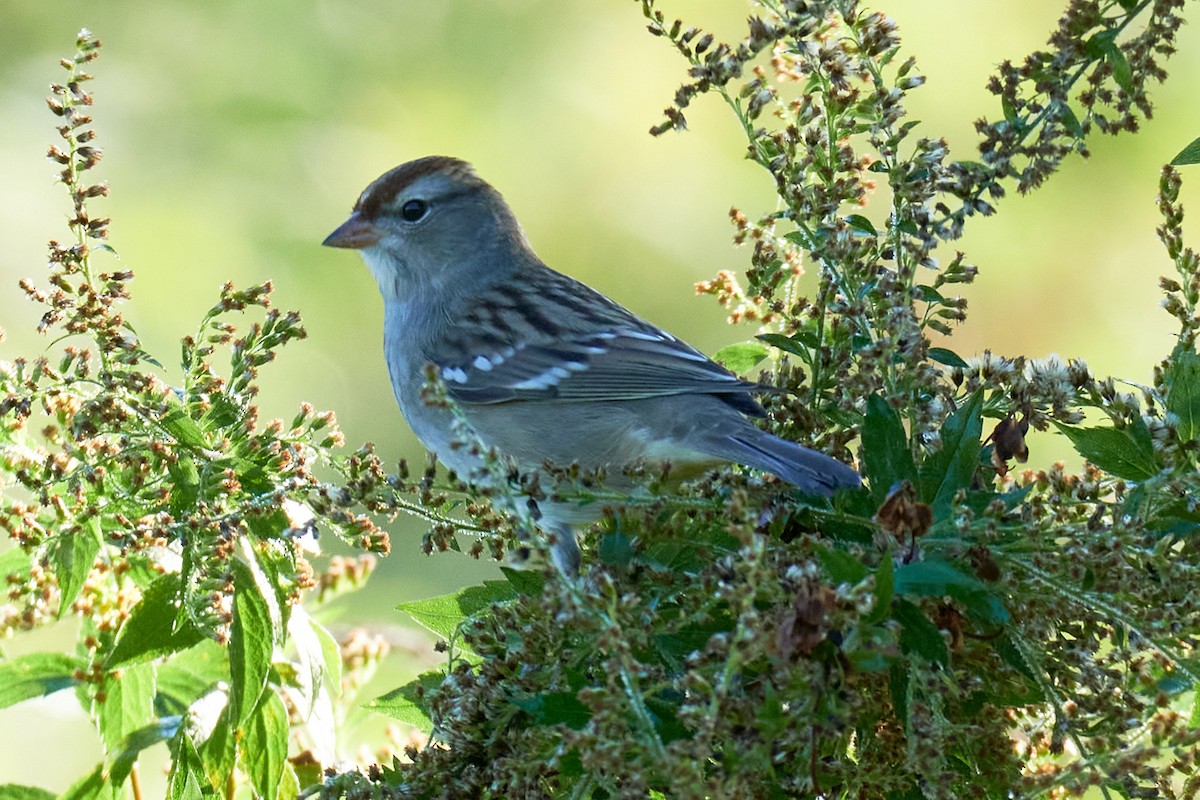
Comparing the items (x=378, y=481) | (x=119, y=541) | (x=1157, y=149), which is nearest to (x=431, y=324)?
(x=119, y=541)

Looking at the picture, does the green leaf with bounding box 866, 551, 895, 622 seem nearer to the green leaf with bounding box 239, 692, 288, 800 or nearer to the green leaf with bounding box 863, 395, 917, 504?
the green leaf with bounding box 863, 395, 917, 504

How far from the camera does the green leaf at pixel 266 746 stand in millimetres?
1810

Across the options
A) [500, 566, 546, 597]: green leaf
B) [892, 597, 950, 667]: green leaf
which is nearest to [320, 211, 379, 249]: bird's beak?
[500, 566, 546, 597]: green leaf

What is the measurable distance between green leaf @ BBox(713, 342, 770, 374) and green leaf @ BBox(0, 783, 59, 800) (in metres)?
1.12

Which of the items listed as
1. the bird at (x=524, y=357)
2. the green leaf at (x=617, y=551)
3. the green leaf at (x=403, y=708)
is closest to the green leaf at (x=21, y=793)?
the green leaf at (x=403, y=708)

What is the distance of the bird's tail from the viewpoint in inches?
59.6

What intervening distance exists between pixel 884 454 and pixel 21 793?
50.0 inches

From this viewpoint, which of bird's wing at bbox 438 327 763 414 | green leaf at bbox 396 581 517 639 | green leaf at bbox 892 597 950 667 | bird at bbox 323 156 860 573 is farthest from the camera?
bird's wing at bbox 438 327 763 414

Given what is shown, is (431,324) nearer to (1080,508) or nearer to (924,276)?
(924,276)

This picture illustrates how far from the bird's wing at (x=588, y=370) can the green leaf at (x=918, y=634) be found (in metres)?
1.04

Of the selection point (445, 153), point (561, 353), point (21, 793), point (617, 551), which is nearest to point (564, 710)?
point (617, 551)

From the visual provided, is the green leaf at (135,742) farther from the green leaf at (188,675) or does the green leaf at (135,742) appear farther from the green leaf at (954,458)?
the green leaf at (954,458)

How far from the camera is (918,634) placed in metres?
1.30

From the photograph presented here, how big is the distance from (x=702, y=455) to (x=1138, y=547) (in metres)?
0.96
